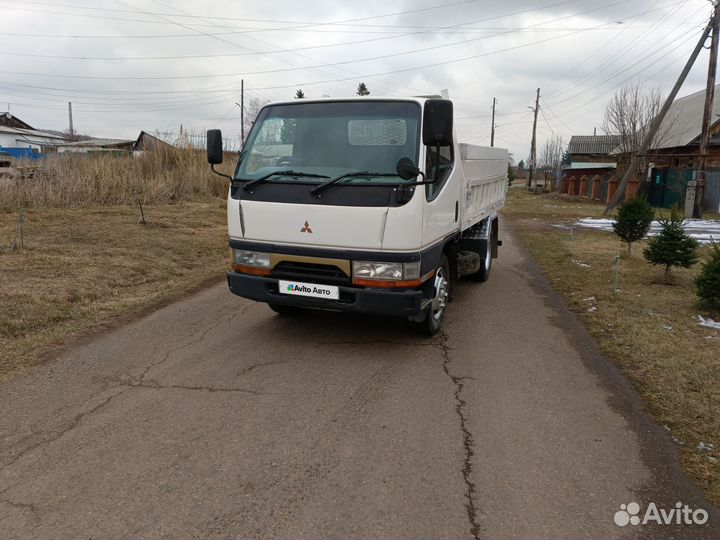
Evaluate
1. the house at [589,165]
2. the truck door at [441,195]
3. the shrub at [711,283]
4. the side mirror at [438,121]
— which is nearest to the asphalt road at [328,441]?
the truck door at [441,195]

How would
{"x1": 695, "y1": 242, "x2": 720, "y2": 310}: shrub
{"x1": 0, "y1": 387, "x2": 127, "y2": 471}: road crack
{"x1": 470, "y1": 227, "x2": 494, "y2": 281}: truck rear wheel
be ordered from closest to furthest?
1. {"x1": 0, "y1": 387, "x2": 127, "y2": 471}: road crack
2. {"x1": 695, "y1": 242, "x2": 720, "y2": 310}: shrub
3. {"x1": 470, "y1": 227, "x2": 494, "y2": 281}: truck rear wheel

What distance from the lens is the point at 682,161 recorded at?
29.7 meters

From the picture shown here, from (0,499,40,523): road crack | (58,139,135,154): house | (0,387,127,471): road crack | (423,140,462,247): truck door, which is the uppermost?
(58,139,135,154): house

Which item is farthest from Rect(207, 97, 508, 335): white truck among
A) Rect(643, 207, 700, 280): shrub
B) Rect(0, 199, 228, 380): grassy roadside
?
Rect(643, 207, 700, 280): shrub

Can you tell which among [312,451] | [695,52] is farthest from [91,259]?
[695,52]

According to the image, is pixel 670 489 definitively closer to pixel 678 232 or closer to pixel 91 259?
pixel 678 232

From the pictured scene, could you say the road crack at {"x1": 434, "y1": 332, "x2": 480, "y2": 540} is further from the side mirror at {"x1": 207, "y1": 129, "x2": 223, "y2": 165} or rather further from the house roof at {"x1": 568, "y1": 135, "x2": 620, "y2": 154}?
the house roof at {"x1": 568, "y1": 135, "x2": 620, "y2": 154}

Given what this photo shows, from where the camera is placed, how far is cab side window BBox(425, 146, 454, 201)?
4648 millimetres

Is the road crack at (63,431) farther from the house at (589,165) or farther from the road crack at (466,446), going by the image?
the house at (589,165)

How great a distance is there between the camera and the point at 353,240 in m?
4.42

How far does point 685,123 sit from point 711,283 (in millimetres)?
31829

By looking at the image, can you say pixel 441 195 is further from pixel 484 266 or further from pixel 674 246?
pixel 674 246

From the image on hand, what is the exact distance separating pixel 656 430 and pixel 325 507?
8.07 feet

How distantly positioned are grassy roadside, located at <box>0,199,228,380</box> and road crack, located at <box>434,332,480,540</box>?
3.78m
